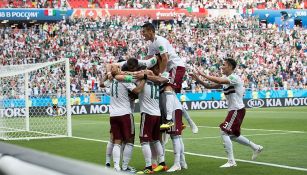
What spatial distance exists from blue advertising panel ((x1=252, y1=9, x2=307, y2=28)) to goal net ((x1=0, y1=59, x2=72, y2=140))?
83.9ft

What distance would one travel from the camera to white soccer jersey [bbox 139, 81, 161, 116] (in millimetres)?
9734

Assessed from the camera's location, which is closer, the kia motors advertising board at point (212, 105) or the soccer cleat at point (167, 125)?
the soccer cleat at point (167, 125)

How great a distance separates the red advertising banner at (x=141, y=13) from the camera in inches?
1970

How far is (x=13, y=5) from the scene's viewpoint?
4862cm

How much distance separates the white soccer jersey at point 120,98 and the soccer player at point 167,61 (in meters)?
0.62

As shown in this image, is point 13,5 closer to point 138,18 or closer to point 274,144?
point 138,18

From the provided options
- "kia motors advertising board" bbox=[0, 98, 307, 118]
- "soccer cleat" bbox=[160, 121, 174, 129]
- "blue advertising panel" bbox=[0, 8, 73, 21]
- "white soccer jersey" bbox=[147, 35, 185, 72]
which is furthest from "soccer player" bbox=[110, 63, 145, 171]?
"blue advertising panel" bbox=[0, 8, 73, 21]

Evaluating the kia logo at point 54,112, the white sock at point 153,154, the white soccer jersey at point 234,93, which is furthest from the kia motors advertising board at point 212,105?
the white sock at point 153,154

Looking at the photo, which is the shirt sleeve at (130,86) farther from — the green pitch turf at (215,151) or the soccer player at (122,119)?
the green pitch turf at (215,151)

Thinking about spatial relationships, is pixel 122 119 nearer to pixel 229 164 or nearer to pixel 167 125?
pixel 167 125

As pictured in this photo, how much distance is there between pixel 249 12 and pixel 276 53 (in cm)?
725

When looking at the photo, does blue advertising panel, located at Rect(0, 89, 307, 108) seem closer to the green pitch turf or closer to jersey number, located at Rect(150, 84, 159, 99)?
the green pitch turf

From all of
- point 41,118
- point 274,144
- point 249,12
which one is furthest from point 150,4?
point 274,144

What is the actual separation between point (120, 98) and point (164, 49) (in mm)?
1047
